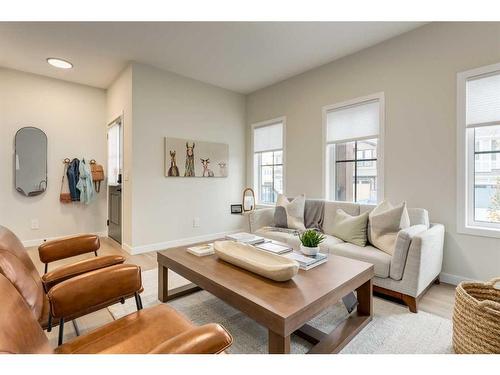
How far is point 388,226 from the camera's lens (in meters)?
2.24

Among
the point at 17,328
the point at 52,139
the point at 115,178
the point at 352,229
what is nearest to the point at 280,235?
the point at 352,229

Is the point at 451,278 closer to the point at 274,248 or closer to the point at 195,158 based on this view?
the point at 274,248

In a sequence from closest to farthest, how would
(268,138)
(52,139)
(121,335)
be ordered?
1. (121,335)
2. (52,139)
3. (268,138)

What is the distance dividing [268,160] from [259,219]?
1.60m

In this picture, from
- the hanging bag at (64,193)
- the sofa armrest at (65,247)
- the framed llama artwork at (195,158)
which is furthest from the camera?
the hanging bag at (64,193)

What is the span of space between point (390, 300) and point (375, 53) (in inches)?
107

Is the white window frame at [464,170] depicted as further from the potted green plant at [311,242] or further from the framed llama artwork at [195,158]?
the framed llama artwork at [195,158]

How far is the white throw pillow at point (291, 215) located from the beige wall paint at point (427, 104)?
1.01 meters

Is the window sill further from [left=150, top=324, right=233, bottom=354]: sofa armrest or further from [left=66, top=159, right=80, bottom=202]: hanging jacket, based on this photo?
[left=66, top=159, right=80, bottom=202]: hanging jacket

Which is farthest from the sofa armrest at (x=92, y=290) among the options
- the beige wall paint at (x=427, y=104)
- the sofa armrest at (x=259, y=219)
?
the beige wall paint at (x=427, y=104)

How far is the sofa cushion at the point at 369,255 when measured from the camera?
205 centimetres

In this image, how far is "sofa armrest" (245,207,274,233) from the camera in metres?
3.19
